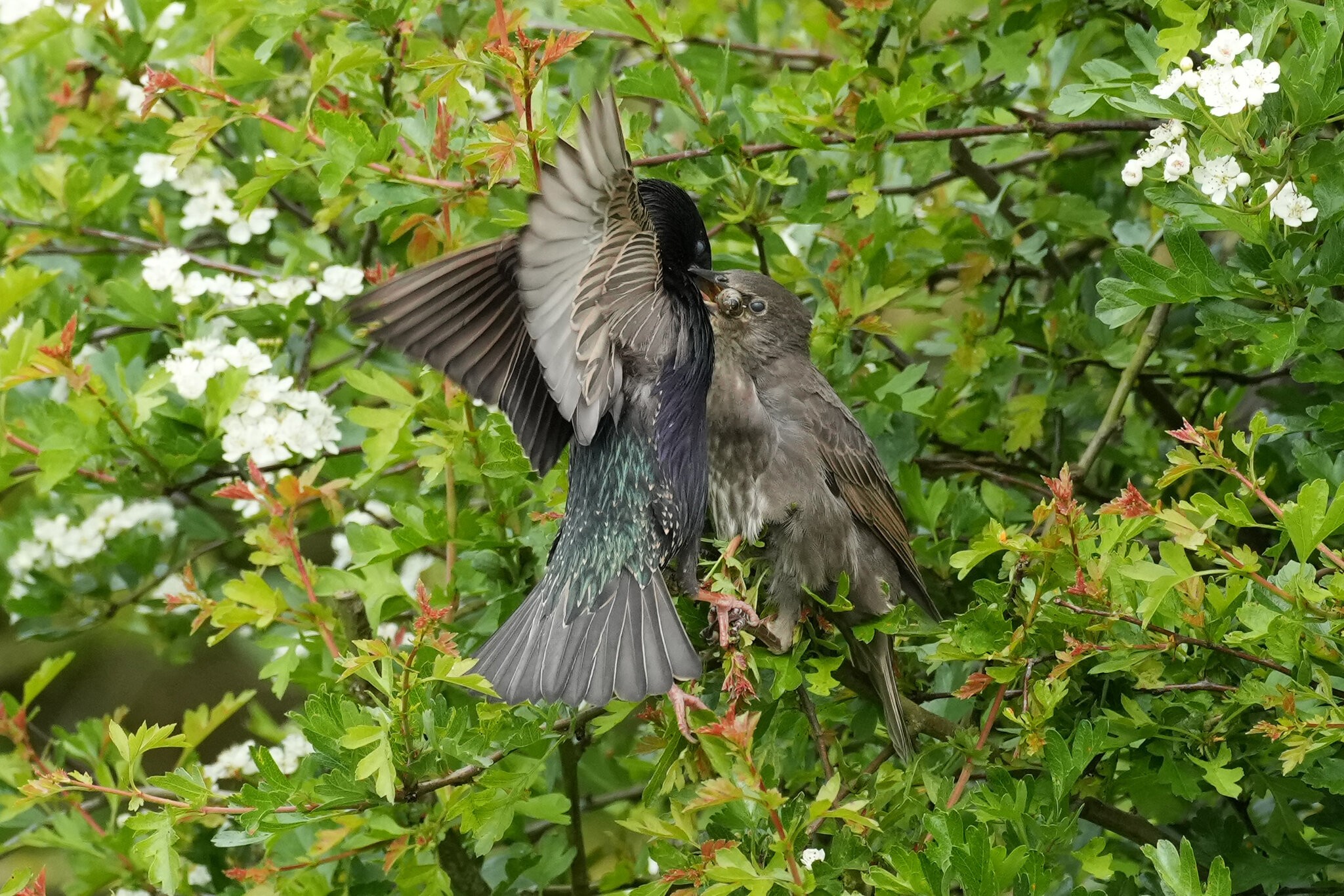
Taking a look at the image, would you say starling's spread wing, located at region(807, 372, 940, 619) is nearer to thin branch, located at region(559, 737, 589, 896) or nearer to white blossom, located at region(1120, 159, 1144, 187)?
thin branch, located at region(559, 737, 589, 896)

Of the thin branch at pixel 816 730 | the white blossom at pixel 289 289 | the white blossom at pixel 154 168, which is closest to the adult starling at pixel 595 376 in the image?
the thin branch at pixel 816 730

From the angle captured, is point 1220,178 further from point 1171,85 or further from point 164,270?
point 164,270

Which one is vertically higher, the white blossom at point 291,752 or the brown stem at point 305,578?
the brown stem at point 305,578

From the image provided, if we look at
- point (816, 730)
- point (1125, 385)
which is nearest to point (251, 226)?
point (816, 730)

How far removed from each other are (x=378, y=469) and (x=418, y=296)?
1.29ft

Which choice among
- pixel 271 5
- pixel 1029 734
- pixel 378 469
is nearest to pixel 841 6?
pixel 271 5

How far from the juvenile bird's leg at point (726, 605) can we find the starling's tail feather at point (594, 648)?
0.08 meters

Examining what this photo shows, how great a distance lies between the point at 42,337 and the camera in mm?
3189

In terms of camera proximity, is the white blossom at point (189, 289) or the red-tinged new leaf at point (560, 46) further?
the white blossom at point (189, 289)

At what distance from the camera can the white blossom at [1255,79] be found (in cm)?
219

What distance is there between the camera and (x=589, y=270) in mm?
2613

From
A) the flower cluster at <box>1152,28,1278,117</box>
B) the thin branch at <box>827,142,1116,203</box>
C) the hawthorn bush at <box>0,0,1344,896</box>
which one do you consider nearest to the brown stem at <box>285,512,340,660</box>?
the hawthorn bush at <box>0,0,1344,896</box>

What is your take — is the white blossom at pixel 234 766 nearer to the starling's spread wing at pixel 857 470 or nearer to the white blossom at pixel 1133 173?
the starling's spread wing at pixel 857 470

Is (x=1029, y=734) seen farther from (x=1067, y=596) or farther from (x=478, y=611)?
(x=478, y=611)
